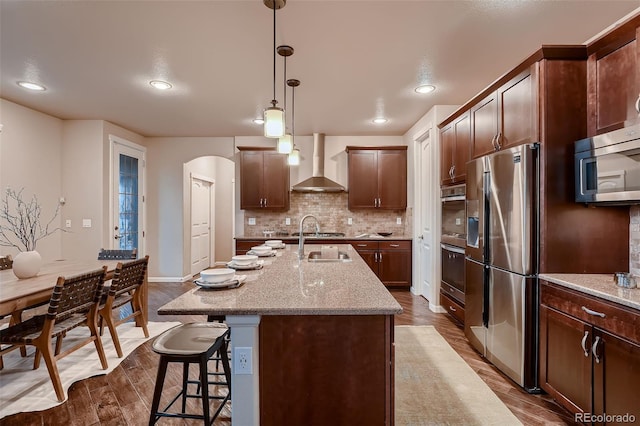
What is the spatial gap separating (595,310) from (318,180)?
427cm

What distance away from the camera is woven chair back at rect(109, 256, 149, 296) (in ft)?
9.45

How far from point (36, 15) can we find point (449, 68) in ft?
10.7

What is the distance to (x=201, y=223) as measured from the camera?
6.92m

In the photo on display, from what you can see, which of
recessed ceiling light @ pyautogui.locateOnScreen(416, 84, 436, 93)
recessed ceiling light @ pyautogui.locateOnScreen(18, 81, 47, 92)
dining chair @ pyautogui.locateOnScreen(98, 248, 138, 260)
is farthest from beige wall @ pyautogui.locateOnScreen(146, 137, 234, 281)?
recessed ceiling light @ pyautogui.locateOnScreen(416, 84, 436, 93)

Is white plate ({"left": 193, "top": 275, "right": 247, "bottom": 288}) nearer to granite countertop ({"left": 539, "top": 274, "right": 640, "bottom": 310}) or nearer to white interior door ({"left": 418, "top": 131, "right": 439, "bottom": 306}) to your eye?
granite countertop ({"left": 539, "top": 274, "right": 640, "bottom": 310})

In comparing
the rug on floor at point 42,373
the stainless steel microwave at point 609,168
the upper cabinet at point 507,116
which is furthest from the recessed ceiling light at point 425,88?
the rug on floor at point 42,373

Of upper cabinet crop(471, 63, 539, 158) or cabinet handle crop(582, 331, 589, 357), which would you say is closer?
cabinet handle crop(582, 331, 589, 357)

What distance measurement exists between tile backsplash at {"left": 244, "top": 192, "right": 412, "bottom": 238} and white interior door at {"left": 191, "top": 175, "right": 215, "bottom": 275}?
50.7 inches

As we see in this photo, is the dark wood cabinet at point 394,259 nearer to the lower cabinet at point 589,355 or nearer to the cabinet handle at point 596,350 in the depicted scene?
the lower cabinet at point 589,355

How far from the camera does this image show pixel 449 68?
3.10 metres

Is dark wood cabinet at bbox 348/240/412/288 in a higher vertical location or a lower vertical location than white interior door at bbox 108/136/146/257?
lower

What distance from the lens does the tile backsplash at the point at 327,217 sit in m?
5.87

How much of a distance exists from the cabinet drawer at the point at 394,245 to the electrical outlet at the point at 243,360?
402 cm

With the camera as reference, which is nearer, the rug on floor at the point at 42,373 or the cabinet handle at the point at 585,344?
the cabinet handle at the point at 585,344
